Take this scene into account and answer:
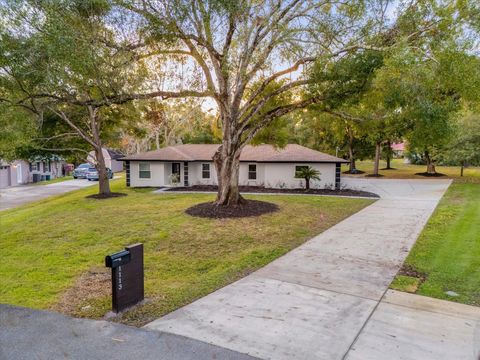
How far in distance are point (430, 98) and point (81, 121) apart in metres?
16.8

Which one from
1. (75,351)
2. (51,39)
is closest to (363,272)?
(75,351)

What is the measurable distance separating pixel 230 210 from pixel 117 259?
8.03 meters

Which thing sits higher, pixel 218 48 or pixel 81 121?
pixel 218 48

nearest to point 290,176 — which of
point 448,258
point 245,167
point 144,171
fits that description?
point 245,167

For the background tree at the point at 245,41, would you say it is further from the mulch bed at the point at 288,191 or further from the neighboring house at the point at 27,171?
the neighboring house at the point at 27,171

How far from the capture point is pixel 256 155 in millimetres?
21984

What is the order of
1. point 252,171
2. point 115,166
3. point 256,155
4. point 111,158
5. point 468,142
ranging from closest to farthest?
point 252,171 → point 256,155 → point 468,142 → point 111,158 → point 115,166

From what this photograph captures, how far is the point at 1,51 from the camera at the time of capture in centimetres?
762

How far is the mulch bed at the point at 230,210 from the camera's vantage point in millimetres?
12240

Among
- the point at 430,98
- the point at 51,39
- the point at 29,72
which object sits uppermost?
the point at 51,39

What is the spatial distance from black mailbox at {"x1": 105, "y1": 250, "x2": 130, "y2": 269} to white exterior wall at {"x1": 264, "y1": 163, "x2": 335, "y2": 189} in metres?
16.5

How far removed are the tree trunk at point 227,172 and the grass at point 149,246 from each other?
5.49 feet

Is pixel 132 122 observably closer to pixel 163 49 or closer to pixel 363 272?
pixel 163 49

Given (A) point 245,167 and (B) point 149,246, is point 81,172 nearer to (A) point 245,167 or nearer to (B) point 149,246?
(A) point 245,167
